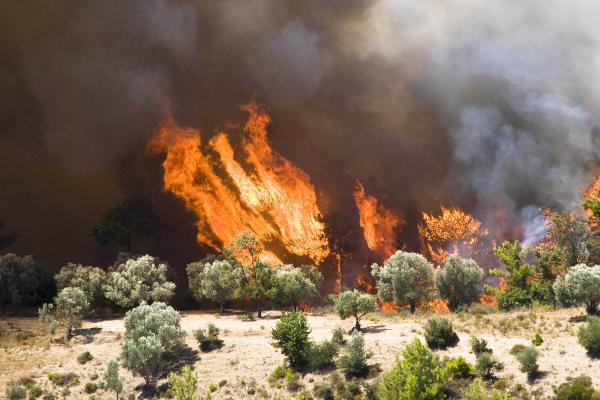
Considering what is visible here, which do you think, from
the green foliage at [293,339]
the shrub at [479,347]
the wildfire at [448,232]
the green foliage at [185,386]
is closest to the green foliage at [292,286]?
the green foliage at [293,339]

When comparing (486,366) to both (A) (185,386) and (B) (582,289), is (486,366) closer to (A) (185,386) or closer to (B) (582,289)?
(B) (582,289)

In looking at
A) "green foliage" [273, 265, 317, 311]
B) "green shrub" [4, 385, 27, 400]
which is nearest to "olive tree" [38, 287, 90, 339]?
"green shrub" [4, 385, 27, 400]

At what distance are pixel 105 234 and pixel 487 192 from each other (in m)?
59.5

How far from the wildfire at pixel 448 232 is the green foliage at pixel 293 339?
32.2 metres

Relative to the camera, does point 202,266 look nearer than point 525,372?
No

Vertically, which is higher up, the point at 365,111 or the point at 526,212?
the point at 365,111

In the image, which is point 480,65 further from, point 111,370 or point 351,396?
point 111,370

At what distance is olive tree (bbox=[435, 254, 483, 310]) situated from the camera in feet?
224

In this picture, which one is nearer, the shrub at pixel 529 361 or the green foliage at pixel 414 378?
the green foliage at pixel 414 378

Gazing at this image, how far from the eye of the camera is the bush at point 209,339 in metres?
58.5

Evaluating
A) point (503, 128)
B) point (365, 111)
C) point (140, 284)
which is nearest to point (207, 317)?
point (140, 284)

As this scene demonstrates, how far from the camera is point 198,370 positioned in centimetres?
5456

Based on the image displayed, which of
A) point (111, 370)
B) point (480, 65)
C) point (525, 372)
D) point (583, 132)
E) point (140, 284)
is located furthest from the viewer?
point (480, 65)

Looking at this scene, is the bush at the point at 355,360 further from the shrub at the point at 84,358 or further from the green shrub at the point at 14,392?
the green shrub at the point at 14,392
